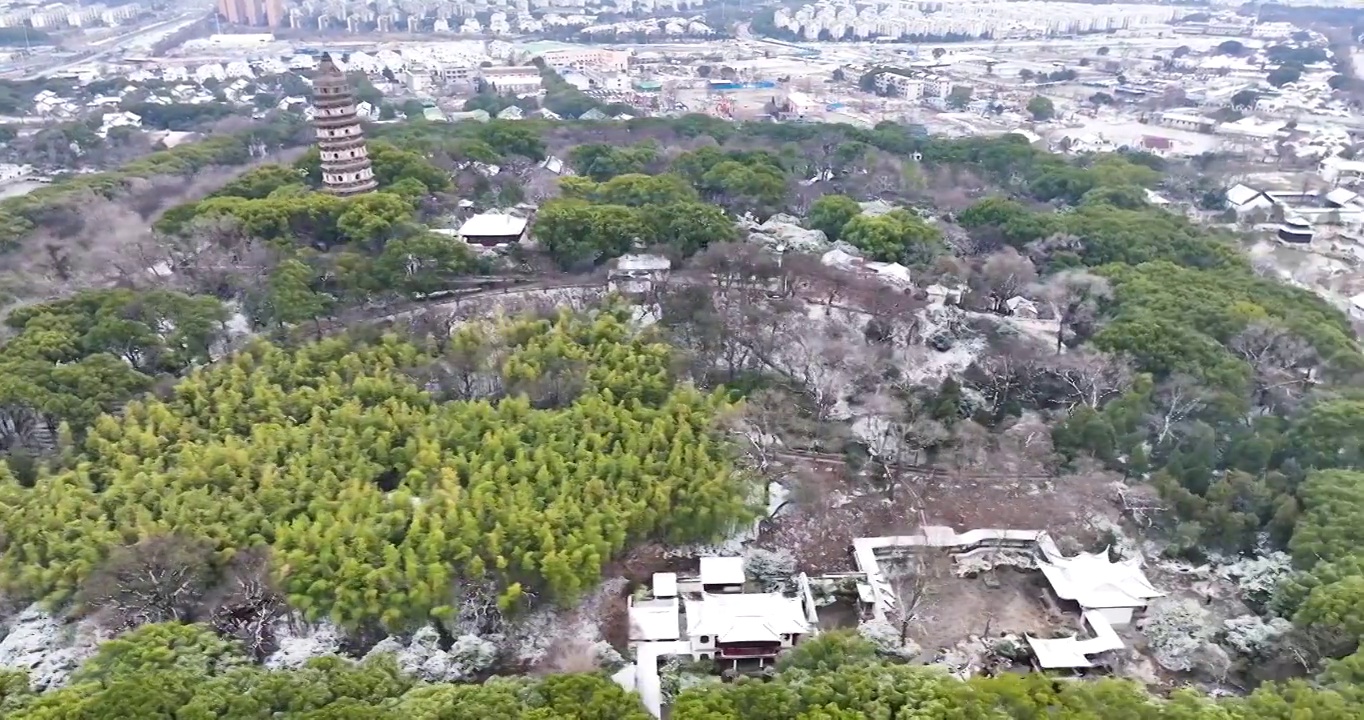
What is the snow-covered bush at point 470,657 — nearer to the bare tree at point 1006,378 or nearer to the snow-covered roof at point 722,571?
the snow-covered roof at point 722,571

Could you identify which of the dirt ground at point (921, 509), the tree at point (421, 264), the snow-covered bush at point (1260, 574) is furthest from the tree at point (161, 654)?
the snow-covered bush at point (1260, 574)

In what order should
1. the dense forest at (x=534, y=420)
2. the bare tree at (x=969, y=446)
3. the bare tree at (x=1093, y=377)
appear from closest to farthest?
the dense forest at (x=534, y=420) < the bare tree at (x=969, y=446) < the bare tree at (x=1093, y=377)

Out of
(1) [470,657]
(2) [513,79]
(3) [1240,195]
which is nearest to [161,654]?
(1) [470,657]

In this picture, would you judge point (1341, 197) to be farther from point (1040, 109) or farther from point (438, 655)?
point (438, 655)

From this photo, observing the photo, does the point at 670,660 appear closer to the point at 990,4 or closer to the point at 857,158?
the point at 857,158

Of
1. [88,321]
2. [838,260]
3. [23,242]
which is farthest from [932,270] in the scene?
[23,242]

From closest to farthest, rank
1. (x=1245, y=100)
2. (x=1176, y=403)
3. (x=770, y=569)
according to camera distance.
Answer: (x=770, y=569) < (x=1176, y=403) < (x=1245, y=100)
